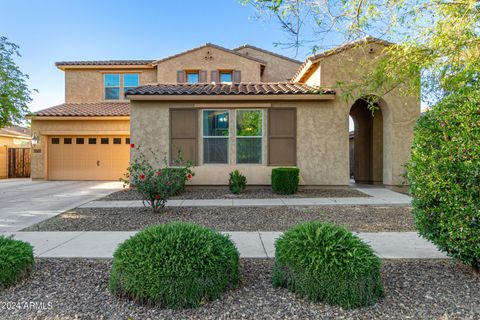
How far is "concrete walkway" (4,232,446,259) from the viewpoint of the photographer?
4.21 metres

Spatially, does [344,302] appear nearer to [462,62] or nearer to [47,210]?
[462,62]

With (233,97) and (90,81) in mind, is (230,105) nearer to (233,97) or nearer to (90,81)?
(233,97)

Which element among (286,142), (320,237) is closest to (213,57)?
(286,142)

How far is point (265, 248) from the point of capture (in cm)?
448

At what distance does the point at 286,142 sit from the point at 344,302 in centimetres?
863

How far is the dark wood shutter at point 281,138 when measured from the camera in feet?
36.4

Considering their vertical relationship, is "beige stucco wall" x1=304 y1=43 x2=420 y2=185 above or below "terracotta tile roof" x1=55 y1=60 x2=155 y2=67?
below

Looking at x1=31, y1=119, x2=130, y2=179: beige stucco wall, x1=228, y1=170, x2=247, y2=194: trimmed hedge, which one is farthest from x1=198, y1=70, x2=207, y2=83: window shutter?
x1=228, y1=170, x2=247, y2=194: trimmed hedge

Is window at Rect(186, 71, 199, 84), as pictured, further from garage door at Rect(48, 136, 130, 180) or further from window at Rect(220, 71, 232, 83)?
garage door at Rect(48, 136, 130, 180)

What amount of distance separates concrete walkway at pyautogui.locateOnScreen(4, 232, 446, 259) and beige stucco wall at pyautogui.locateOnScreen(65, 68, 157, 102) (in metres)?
13.9

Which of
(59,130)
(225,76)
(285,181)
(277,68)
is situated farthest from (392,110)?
(59,130)

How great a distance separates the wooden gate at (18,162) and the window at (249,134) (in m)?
16.1

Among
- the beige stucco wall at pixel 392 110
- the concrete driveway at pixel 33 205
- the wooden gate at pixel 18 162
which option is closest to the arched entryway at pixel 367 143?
the beige stucco wall at pixel 392 110

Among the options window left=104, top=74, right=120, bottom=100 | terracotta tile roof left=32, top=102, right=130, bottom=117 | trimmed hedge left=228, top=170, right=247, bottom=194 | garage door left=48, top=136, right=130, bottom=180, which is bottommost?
trimmed hedge left=228, top=170, right=247, bottom=194
